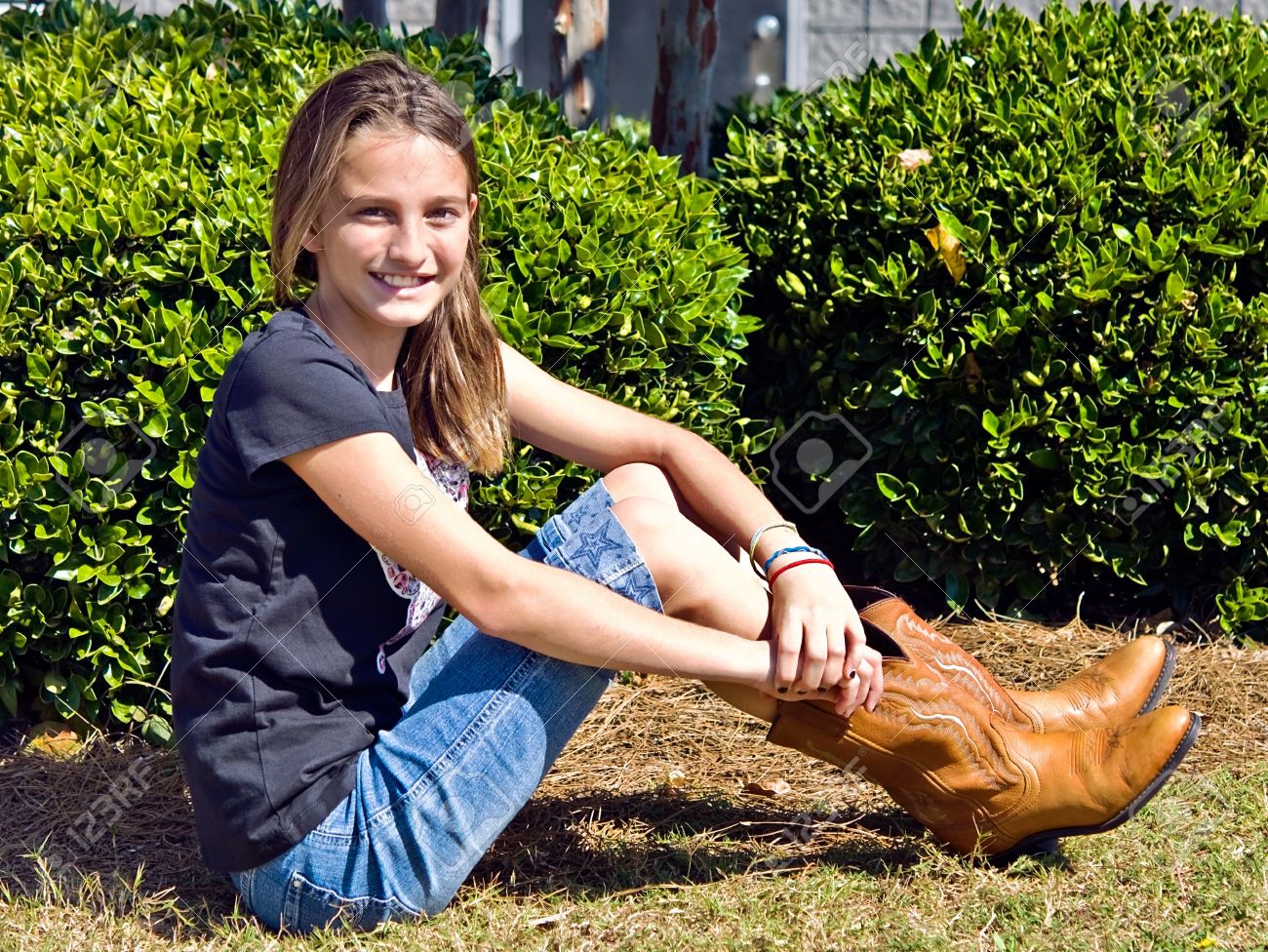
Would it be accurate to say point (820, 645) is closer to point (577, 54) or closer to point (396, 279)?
point (396, 279)

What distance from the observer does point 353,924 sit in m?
2.38

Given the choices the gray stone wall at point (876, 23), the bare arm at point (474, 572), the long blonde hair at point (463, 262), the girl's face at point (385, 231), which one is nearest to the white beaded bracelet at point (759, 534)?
the bare arm at point (474, 572)

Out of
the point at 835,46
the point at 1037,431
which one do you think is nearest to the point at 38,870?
the point at 1037,431

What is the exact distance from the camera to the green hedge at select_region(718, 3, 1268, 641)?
3.62m

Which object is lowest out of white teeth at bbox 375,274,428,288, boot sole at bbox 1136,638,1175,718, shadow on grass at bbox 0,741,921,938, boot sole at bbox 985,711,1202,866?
shadow on grass at bbox 0,741,921,938

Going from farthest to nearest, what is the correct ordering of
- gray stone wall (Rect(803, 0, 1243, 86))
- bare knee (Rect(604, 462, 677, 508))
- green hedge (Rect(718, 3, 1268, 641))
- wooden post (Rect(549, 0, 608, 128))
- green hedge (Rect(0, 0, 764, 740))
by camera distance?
gray stone wall (Rect(803, 0, 1243, 86)), wooden post (Rect(549, 0, 608, 128)), green hedge (Rect(718, 3, 1268, 641)), green hedge (Rect(0, 0, 764, 740)), bare knee (Rect(604, 462, 677, 508))

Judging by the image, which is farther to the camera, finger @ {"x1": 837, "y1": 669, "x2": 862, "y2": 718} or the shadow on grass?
the shadow on grass

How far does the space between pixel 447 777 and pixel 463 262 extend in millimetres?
937

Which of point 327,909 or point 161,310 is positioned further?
point 161,310

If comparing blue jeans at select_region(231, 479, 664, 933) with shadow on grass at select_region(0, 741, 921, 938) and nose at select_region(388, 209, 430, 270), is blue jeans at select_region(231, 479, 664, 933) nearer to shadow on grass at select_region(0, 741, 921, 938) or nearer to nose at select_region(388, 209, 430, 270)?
shadow on grass at select_region(0, 741, 921, 938)

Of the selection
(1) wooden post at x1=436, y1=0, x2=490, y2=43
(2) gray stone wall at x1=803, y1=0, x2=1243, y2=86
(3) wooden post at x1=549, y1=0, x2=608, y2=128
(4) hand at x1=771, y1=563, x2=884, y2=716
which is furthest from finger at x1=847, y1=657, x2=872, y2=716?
(2) gray stone wall at x1=803, y1=0, x2=1243, y2=86

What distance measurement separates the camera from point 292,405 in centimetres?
216

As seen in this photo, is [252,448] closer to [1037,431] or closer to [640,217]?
[640,217]

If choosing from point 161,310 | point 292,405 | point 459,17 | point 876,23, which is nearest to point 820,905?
point 292,405
